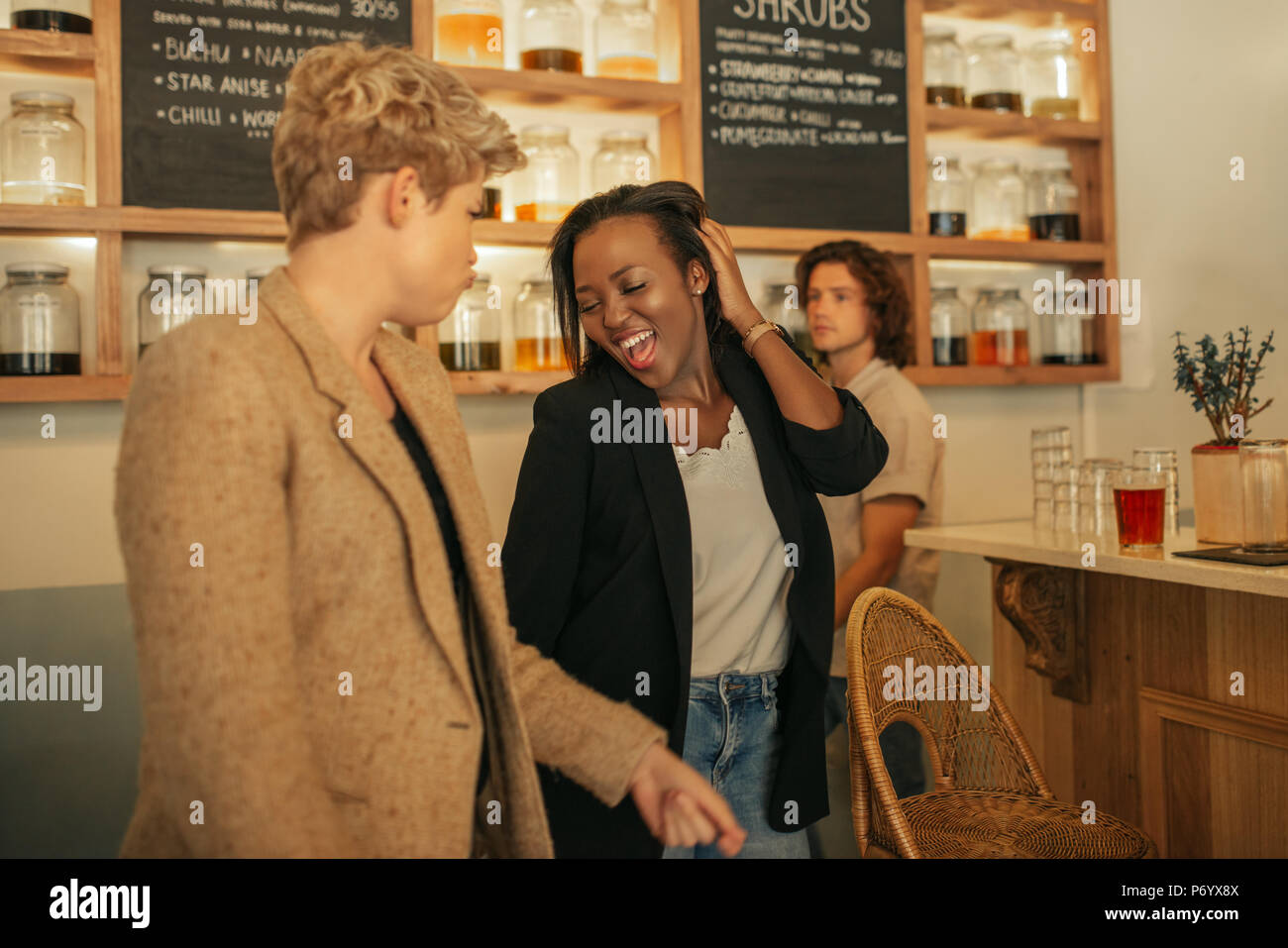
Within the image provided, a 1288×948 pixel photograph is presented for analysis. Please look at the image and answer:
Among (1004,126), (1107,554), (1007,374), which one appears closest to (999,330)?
(1007,374)

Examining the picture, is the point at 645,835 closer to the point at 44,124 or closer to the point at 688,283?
the point at 688,283

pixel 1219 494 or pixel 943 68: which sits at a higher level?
pixel 943 68

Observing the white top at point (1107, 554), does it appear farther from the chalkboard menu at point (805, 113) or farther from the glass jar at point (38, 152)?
the glass jar at point (38, 152)

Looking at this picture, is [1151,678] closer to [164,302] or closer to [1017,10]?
[1017,10]

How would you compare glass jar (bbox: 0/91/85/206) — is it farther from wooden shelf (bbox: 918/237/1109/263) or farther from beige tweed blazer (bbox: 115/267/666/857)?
wooden shelf (bbox: 918/237/1109/263)

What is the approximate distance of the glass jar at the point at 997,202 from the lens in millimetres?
2783

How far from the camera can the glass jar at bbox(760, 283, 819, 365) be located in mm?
2553

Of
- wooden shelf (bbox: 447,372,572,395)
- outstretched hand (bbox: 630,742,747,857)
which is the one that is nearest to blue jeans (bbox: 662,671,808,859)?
outstretched hand (bbox: 630,742,747,857)

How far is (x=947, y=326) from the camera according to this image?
271 centimetres

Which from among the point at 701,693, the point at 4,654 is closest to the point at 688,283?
the point at 701,693

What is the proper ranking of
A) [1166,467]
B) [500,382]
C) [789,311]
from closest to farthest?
[1166,467]
[500,382]
[789,311]

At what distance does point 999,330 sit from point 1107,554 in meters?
1.14

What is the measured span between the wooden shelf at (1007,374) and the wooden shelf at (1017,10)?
896mm

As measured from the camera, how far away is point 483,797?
0.95 m
